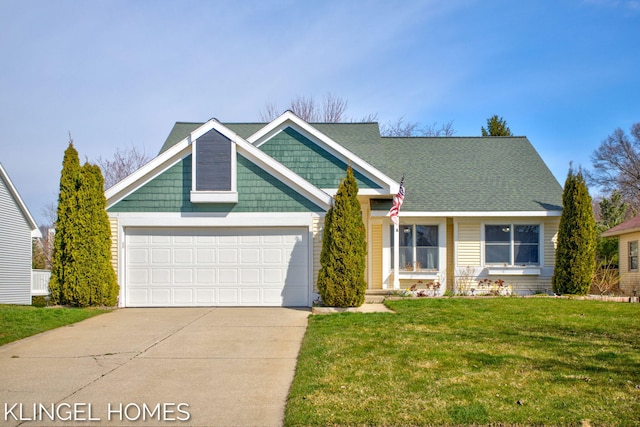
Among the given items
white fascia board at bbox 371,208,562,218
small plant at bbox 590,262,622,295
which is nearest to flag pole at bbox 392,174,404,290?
white fascia board at bbox 371,208,562,218

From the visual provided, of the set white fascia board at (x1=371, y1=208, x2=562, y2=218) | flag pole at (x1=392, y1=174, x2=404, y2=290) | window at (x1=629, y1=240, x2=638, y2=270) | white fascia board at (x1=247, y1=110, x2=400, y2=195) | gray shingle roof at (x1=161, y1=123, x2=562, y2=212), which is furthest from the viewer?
window at (x1=629, y1=240, x2=638, y2=270)

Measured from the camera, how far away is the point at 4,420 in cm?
602

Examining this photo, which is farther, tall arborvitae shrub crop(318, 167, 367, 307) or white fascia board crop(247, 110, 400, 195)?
white fascia board crop(247, 110, 400, 195)

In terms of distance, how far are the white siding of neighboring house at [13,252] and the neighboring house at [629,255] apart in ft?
81.7

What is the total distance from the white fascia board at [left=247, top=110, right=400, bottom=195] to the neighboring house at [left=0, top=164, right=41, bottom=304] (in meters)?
13.9

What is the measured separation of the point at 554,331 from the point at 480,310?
280 centimetres

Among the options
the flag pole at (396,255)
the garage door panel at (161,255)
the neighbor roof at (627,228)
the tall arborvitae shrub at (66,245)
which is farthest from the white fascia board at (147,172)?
the neighbor roof at (627,228)

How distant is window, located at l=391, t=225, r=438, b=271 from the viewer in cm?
1848

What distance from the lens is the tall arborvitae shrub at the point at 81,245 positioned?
14.1 m

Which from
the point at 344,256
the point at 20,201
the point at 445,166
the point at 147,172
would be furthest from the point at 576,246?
the point at 20,201

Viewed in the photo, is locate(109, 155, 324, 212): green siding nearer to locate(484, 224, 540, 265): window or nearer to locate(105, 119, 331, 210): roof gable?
locate(105, 119, 331, 210): roof gable

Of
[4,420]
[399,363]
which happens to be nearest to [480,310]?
[399,363]

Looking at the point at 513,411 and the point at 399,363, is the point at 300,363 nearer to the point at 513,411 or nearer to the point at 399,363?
the point at 399,363

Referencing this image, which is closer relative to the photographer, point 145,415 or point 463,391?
point 145,415
